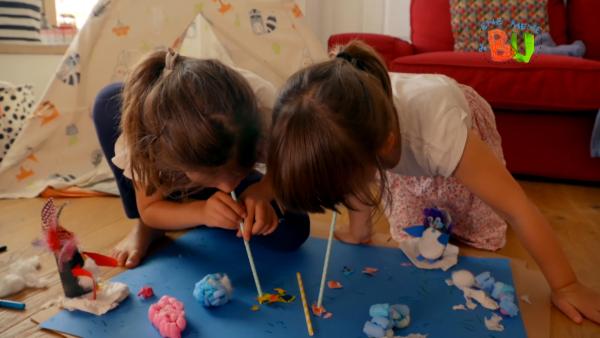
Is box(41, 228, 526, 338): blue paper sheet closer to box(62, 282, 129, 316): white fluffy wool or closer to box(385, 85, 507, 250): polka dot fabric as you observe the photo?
box(62, 282, 129, 316): white fluffy wool

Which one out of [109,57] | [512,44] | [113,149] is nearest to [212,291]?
[113,149]

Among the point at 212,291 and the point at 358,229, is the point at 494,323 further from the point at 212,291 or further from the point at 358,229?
the point at 212,291

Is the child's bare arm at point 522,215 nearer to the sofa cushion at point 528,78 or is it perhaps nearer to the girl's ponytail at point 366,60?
the girl's ponytail at point 366,60

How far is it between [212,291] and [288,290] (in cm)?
15

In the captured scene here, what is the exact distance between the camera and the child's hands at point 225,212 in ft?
2.76

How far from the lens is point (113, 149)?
1.08 meters

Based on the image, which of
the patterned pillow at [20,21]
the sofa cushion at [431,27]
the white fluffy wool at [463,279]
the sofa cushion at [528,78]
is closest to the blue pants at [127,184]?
the white fluffy wool at [463,279]

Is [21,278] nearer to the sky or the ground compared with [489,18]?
nearer to the ground

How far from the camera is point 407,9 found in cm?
230

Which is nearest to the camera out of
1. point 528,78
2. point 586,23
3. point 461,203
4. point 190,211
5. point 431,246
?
point 190,211

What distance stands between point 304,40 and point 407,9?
808 mm

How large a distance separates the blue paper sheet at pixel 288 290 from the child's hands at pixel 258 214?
135 millimetres

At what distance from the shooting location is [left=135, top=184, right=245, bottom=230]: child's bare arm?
2.77 feet

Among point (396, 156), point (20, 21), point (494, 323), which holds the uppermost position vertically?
point (20, 21)
